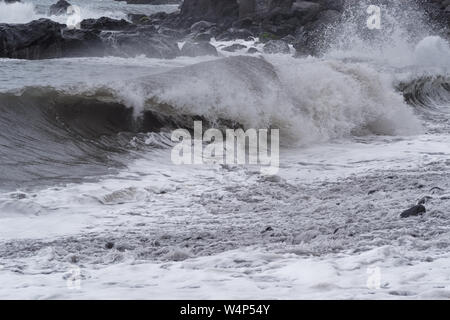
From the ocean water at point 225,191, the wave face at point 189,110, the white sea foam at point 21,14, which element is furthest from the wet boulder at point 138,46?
the white sea foam at point 21,14

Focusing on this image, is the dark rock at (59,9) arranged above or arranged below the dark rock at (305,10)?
above

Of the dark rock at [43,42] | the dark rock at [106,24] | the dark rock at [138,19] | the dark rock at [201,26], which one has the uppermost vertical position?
the dark rock at [138,19]

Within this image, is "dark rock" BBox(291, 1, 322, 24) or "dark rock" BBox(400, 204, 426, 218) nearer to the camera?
"dark rock" BBox(400, 204, 426, 218)

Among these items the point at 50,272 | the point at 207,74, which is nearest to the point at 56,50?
the point at 207,74

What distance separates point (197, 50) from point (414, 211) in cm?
2201

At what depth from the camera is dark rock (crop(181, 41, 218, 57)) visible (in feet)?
86.2

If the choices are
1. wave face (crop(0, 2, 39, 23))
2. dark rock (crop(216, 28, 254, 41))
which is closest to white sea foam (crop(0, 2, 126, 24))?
wave face (crop(0, 2, 39, 23))

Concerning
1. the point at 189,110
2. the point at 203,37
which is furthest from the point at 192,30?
the point at 189,110

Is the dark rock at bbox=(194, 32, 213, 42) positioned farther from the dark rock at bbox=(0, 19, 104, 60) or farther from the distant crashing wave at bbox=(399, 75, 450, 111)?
the distant crashing wave at bbox=(399, 75, 450, 111)

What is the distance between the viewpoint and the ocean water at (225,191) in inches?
164

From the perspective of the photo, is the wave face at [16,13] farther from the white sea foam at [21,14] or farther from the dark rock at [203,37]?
the dark rock at [203,37]

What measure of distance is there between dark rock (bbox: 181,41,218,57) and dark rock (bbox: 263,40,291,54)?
11.3ft

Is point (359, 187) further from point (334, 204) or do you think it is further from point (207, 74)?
point (207, 74)

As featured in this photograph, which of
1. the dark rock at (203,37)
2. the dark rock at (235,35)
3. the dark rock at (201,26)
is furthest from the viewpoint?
the dark rock at (201,26)
